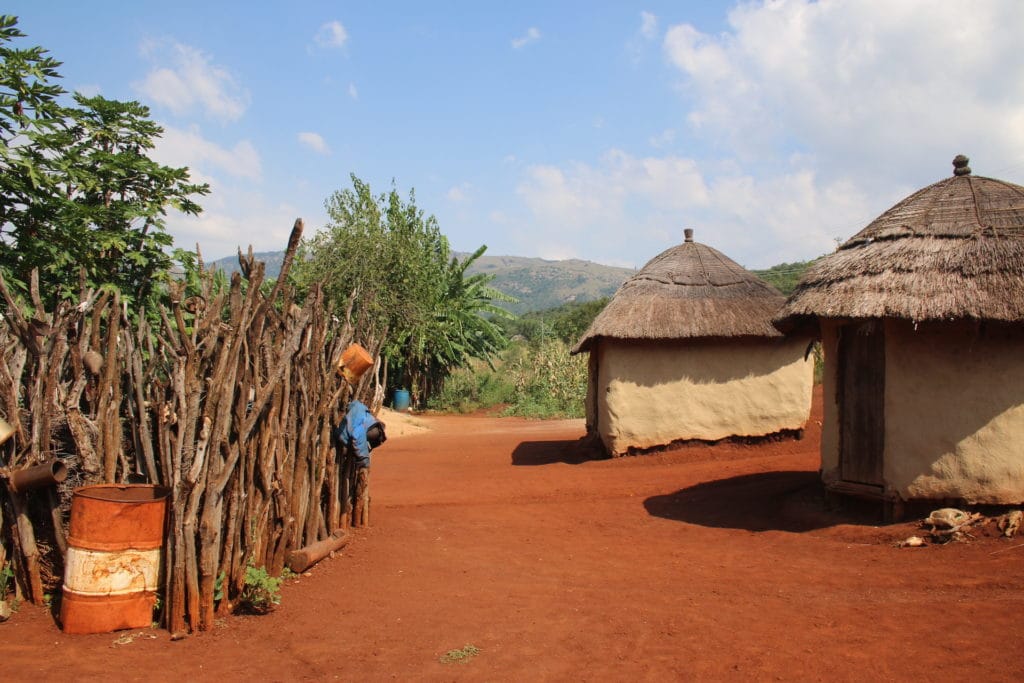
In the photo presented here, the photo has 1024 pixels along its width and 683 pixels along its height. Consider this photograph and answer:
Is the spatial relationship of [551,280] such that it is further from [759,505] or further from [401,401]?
[759,505]

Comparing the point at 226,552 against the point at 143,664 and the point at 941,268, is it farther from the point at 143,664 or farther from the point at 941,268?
the point at 941,268

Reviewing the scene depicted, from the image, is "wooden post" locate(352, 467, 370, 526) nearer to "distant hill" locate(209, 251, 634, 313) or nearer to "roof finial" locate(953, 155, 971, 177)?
"roof finial" locate(953, 155, 971, 177)

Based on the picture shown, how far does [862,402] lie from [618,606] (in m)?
3.46

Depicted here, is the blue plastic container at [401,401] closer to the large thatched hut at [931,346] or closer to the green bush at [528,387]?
the green bush at [528,387]

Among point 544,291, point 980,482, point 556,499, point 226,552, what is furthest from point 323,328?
point 544,291

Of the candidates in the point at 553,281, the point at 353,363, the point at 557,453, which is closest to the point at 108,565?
the point at 353,363

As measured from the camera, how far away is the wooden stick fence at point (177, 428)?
461cm

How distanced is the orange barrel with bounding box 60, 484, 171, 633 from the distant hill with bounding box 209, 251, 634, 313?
117 m

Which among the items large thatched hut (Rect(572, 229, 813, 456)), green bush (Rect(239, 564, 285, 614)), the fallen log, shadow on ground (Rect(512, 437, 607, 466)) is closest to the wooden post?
the fallen log

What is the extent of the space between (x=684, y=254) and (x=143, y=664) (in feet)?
33.9

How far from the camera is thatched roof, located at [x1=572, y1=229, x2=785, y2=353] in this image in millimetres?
11148

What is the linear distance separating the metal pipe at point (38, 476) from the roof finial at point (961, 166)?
7.87 metres

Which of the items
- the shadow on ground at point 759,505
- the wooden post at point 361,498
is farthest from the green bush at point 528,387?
the wooden post at point 361,498

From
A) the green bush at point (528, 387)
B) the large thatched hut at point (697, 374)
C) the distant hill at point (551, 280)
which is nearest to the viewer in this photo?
the large thatched hut at point (697, 374)
